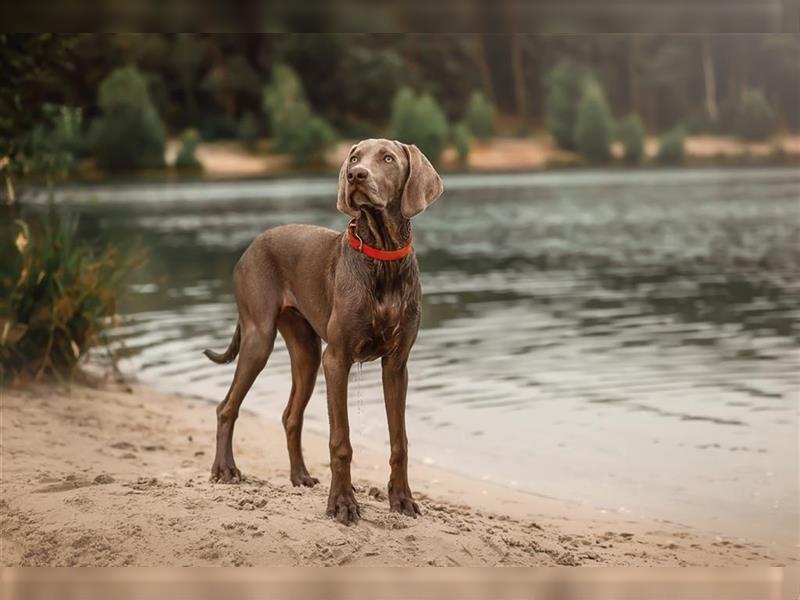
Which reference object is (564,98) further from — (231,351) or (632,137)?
(231,351)

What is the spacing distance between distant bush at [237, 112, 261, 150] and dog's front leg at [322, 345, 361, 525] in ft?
61.1

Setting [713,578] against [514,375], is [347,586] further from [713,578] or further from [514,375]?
[514,375]

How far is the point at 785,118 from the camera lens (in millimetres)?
20000

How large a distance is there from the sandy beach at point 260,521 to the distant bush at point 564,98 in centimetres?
1767

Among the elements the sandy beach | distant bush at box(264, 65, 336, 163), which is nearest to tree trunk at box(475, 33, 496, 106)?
distant bush at box(264, 65, 336, 163)

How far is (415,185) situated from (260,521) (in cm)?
112

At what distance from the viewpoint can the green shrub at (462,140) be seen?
2344cm

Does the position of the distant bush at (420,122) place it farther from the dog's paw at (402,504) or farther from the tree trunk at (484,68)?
the dog's paw at (402,504)

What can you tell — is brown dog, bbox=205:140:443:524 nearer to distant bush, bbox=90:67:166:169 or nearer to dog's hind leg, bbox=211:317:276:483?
dog's hind leg, bbox=211:317:276:483

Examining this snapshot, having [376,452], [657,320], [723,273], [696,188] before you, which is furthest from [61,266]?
[696,188]

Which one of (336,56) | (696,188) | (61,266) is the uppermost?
Result: (336,56)

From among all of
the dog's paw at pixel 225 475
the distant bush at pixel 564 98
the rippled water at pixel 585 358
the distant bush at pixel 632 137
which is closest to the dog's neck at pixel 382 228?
the dog's paw at pixel 225 475

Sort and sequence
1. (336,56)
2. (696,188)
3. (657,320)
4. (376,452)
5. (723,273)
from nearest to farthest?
1. (376,452)
2. (657,320)
3. (723,273)
4. (336,56)
5. (696,188)

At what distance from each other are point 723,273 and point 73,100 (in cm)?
1001
